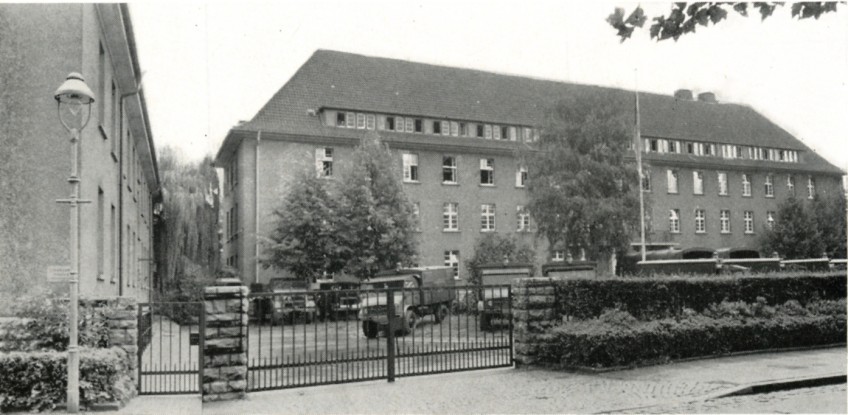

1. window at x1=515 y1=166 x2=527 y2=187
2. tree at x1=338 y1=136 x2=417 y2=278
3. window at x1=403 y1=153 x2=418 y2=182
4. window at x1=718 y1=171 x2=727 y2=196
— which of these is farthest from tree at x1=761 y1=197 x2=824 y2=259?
tree at x1=338 y1=136 x2=417 y2=278

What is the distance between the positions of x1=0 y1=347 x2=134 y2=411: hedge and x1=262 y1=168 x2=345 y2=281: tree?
78.7 feet

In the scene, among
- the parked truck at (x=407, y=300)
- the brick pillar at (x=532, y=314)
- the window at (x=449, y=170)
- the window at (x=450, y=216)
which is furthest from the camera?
the window at (x=449, y=170)

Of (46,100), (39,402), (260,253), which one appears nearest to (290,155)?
(260,253)

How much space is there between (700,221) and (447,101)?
70.6 ft

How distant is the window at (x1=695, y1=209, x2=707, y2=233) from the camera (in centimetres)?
5372

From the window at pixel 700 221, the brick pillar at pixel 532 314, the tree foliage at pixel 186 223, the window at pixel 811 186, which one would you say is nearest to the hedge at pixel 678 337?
the brick pillar at pixel 532 314

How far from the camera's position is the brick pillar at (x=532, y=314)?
43.4 feet

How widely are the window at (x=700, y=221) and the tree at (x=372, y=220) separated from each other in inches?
1072

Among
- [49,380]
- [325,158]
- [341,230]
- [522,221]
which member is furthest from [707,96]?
[49,380]

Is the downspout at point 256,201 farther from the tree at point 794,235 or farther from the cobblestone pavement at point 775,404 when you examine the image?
the tree at point 794,235

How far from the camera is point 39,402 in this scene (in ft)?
30.1

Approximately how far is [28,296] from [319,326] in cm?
419

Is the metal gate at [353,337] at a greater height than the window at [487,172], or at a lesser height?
lesser

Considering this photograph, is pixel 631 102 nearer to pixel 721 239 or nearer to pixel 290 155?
pixel 721 239
